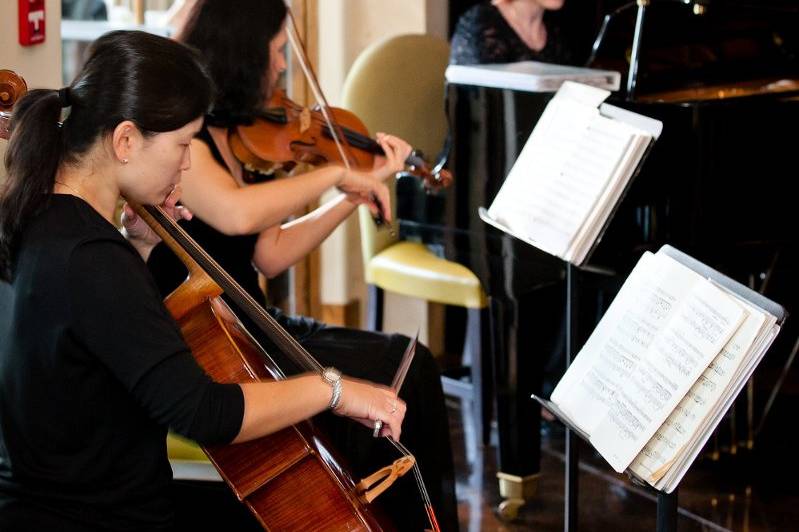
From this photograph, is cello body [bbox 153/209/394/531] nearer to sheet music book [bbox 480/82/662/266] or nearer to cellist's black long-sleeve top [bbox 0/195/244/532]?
cellist's black long-sleeve top [bbox 0/195/244/532]

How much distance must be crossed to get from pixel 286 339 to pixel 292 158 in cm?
68

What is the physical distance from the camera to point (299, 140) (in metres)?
2.35

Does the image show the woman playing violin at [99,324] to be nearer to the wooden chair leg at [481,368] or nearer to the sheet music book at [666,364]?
the sheet music book at [666,364]

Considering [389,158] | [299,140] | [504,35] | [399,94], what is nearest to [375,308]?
A: [399,94]

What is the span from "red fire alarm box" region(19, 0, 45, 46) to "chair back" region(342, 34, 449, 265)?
3.27ft

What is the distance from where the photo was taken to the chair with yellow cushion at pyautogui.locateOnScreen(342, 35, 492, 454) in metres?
3.11

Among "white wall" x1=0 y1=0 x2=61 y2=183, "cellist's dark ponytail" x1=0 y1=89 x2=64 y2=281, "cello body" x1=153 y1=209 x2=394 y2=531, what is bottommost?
"cello body" x1=153 y1=209 x2=394 y2=531

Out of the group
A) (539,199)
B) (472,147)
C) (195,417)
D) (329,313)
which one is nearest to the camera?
(195,417)

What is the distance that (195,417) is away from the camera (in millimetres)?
1463

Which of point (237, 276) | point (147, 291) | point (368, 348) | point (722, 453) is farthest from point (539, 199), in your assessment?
point (722, 453)

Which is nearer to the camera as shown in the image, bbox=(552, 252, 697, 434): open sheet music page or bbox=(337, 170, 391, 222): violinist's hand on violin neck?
bbox=(552, 252, 697, 434): open sheet music page

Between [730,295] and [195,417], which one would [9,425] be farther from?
[730,295]

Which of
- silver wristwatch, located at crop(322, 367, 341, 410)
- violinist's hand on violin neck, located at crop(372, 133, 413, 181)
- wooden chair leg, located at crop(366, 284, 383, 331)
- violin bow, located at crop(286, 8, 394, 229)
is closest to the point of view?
silver wristwatch, located at crop(322, 367, 341, 410)

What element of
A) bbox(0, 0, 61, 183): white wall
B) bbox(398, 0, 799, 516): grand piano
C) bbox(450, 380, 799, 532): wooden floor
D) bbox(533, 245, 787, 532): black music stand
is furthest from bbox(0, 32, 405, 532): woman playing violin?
bbox(450, 380, 799, 532): wooden floor
